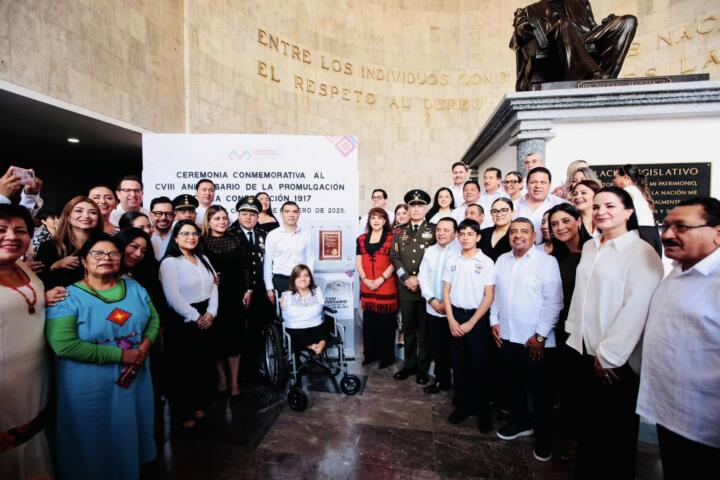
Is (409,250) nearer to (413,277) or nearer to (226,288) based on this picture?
(413,277)

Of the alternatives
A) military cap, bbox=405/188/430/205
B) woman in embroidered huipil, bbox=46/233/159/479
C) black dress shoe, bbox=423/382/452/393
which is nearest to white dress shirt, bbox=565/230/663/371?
black dress shoe, bbox=423/382/452/393

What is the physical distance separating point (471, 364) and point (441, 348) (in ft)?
1.59

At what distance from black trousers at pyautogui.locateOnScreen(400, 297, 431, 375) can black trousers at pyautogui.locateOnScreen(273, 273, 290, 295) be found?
47.2 inches

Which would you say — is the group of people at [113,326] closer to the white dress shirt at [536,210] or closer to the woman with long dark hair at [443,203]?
the woman with long dark hair at [443,203]

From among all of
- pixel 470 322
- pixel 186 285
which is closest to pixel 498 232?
pixel 470 322

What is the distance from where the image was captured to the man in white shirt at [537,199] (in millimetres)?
3244

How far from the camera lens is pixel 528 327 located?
251 cm

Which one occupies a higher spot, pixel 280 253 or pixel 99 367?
pixel 280 253

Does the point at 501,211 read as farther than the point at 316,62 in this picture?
No

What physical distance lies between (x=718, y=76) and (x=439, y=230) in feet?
29.8

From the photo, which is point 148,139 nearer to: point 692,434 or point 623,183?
point 623,183

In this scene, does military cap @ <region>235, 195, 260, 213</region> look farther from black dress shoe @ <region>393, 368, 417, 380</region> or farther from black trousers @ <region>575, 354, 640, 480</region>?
black trousers @ <region>575, 354, 640, 480</region>

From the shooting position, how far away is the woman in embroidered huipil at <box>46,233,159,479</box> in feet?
5.95

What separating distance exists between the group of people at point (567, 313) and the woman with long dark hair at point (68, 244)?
2.45 m
